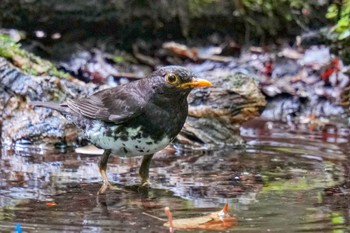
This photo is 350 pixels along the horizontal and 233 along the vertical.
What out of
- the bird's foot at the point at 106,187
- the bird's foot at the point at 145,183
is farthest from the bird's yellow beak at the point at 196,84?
the bird's foot at the point at 106,187

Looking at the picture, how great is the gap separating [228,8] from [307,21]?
46.4 inches

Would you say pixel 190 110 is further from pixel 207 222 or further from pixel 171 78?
pixel 207 222

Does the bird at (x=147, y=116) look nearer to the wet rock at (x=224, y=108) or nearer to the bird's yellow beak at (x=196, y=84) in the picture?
the bird's yellow beak at (x=196, y=84)

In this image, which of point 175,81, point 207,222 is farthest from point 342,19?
point 207,222

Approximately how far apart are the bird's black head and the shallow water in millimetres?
723

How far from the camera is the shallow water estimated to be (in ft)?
14.4

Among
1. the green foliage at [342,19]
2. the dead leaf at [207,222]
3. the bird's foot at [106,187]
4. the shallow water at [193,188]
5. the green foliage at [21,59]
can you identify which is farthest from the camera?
the green foliage at [342,19]

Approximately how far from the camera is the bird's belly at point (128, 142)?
561 centimetres

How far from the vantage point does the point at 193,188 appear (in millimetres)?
5578

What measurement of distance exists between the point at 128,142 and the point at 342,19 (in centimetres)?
427

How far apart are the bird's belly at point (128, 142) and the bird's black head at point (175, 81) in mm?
353

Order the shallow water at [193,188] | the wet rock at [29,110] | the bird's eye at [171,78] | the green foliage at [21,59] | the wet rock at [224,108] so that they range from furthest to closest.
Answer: the green foliage at [21,59]
the wet rock at [224,108]
the wet rock at [29,110]
the bird's eye at [171,78]
the shallow water at [193,188]

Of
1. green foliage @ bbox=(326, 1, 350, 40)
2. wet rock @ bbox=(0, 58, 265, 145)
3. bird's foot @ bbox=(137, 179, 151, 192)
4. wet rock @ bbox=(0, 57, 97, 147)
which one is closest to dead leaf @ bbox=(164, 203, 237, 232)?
bird's foot @ bbox=(137, 179, 151, 192)

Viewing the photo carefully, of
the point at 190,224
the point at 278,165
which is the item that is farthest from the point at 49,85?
the point at 190,224
